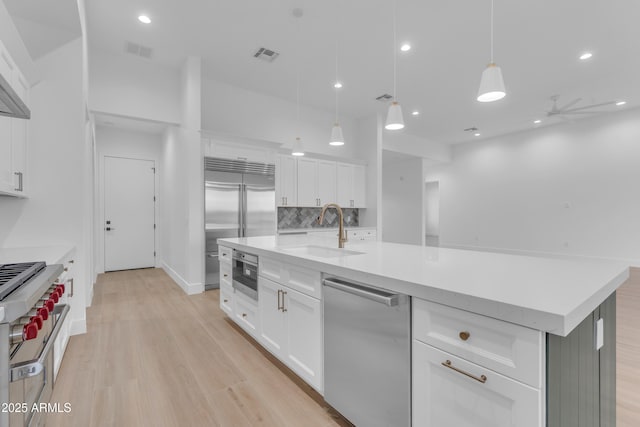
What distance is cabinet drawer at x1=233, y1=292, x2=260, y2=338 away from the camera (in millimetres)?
2465

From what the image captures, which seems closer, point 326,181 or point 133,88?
point 133,88

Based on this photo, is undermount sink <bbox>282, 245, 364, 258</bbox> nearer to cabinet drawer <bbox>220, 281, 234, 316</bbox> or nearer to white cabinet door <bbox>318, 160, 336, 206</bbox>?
cabinet drawer <bbox>220, 281, 234, 316</bbox>

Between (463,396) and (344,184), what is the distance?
538 cm

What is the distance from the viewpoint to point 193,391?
1937mm

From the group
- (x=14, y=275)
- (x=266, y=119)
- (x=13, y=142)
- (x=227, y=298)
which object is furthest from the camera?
(x=266, y=119)

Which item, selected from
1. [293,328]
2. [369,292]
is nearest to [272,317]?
[293,328]

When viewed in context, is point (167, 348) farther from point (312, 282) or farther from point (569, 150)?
point (569, 150)

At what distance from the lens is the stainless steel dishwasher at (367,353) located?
1.26m

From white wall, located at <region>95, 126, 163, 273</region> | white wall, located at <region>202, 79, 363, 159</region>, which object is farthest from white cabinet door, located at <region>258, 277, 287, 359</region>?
white wall, located at <region>95, 126, 163, 273</region>

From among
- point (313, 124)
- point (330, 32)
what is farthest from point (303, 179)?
point (330, 32)

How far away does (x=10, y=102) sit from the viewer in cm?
138

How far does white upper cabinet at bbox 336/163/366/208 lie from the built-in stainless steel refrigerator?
5.52ft

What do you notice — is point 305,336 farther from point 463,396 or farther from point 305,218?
point 305,218

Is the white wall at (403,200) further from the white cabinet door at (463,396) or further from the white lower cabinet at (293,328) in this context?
the white cabinet door at (463,396)
